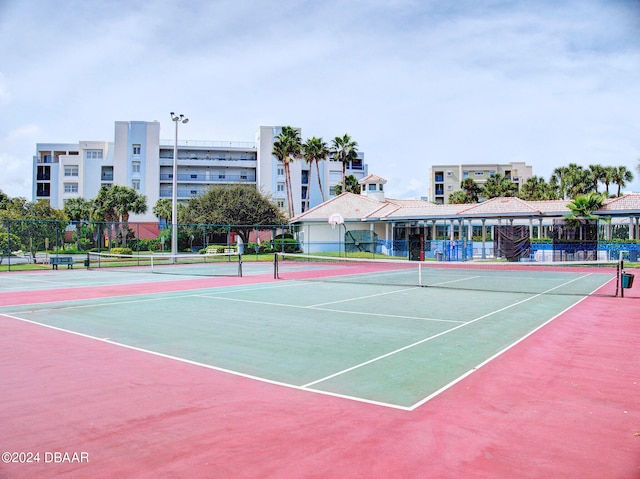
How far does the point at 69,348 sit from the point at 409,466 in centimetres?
670

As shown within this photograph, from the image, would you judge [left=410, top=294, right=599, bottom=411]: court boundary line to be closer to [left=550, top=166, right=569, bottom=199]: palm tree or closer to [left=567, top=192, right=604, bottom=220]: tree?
[left=567, top=192, right=604, bottom=220]: tree

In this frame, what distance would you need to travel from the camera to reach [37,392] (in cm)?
630

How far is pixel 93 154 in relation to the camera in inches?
3118

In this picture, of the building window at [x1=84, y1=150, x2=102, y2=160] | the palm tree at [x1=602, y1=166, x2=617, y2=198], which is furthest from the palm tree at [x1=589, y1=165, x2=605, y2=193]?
the building window at [x1=84, y1=150, x2=102, y2=160]

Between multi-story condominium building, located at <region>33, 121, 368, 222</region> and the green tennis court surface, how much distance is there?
205 feet

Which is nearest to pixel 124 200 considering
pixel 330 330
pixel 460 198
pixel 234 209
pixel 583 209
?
pixel 234 209

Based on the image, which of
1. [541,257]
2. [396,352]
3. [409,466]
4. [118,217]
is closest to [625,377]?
[396,352]

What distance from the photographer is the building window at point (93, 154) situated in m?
78.7

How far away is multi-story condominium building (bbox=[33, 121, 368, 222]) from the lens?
3007 inches

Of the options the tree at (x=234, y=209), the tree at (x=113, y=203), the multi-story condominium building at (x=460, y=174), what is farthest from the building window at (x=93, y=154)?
the multi-story condominium building at (x=460, y=174)

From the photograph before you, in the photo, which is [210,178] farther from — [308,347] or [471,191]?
[308,347]

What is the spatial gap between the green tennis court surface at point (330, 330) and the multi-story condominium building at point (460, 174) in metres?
91.1

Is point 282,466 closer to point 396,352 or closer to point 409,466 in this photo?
point 409,466

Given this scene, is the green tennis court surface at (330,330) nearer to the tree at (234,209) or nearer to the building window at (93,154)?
the tree at (234,209)
